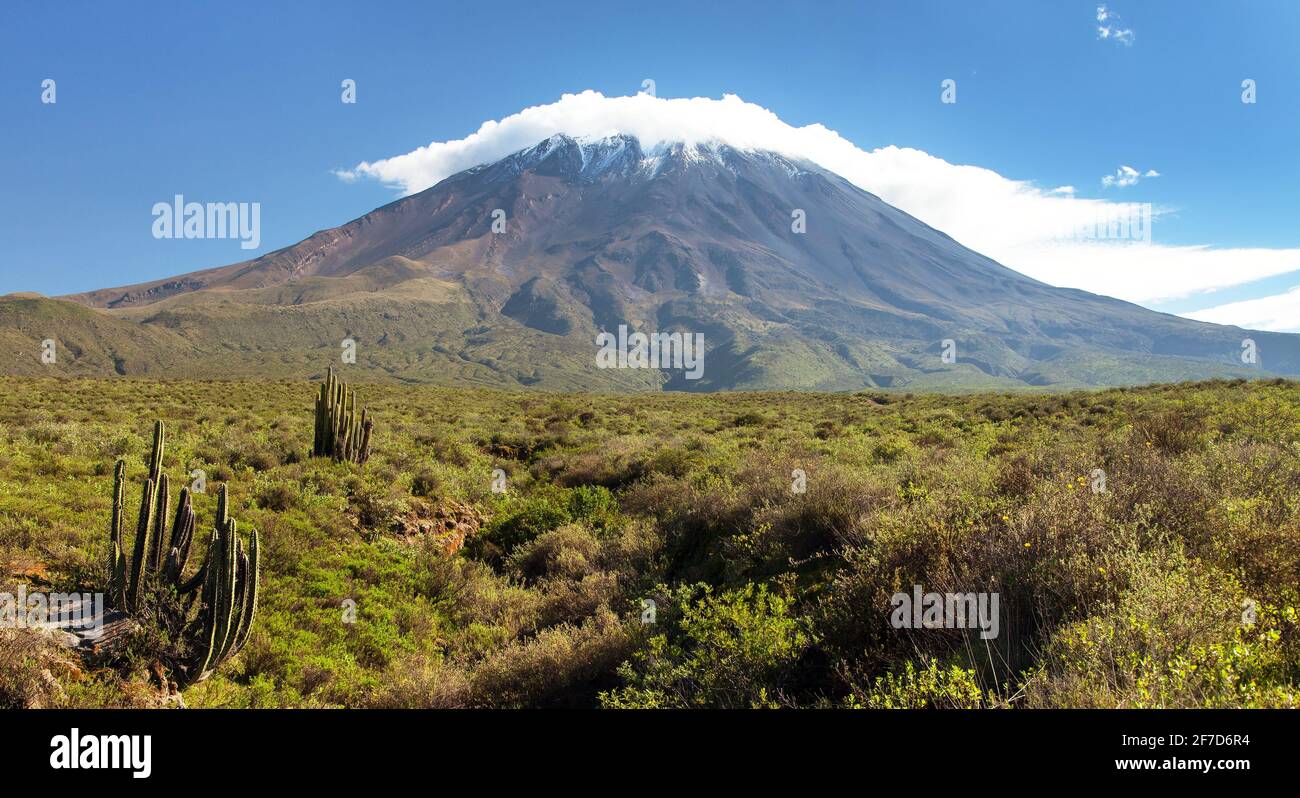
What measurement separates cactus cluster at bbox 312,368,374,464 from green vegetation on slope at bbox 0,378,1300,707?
0.53 metres

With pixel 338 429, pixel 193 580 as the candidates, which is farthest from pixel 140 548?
pixel 338 429

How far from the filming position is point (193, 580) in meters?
6.96

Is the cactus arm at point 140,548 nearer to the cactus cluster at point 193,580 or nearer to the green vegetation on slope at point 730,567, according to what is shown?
the cactus cluster at point 193,580

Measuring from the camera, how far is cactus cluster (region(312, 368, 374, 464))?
557 inches

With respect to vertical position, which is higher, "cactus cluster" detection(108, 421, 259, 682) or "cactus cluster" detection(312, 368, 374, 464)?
"cactus cluster" detection(312, 368, 374, 464)

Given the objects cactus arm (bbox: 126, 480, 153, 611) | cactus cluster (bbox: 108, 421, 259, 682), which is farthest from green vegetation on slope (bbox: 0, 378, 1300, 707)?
cactus arm (bbox: 126, 480, 153, 611)

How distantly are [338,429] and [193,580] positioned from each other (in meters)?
7.65

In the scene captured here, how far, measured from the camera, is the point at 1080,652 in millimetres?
3582

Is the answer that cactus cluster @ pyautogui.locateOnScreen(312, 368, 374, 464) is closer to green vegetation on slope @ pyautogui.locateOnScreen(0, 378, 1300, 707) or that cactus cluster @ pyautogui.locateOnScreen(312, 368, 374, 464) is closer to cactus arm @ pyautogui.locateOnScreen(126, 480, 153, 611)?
green vegetation on slope @ pyautogui.locateOnScreen(0, 378, 1300, 707)

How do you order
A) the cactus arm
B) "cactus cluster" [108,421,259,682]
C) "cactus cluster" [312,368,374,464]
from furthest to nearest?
"cactus cluster" [312,368,374,464], the cactus arm, "cactus cluster" [108,421,259,682]
